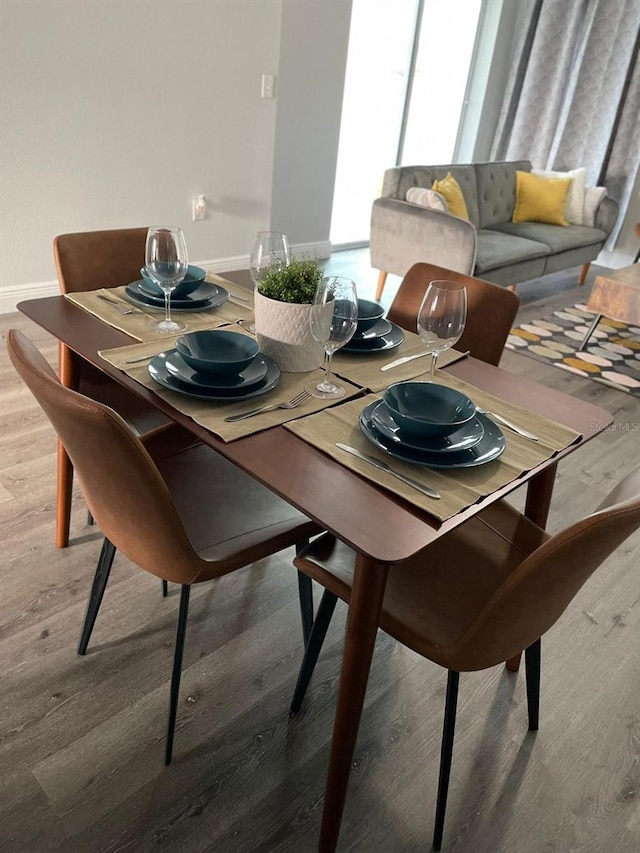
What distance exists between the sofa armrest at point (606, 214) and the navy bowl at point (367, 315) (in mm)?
3935

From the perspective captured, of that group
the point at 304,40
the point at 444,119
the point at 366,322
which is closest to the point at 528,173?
the point at 444,119

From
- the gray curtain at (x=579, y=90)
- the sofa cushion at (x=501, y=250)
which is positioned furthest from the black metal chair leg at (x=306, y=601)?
the gray curtain at (x=579, y=90)

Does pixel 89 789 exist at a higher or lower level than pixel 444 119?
lower

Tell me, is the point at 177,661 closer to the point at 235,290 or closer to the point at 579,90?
the point at 235,290

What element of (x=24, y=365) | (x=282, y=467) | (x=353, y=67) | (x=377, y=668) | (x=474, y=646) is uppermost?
(x=353, y=67)

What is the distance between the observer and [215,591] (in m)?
1.81

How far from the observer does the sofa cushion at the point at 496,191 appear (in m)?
4.55

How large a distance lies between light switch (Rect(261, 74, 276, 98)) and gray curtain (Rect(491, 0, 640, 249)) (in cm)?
260

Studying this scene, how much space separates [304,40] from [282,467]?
3707 millimetres

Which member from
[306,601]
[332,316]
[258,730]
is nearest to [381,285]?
[306,601]

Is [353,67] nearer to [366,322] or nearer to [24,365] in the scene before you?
[366,322]

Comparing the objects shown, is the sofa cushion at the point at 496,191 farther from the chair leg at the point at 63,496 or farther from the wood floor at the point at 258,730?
the chair leg at the point at 63,496

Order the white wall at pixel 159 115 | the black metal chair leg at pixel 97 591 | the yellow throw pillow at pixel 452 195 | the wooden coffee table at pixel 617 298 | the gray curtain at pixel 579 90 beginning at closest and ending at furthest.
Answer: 1. the black metal chair leg at pixel 97 591
2. the white wall at pixel 159 115
3. the wooden coffee table at pixel 617 298
4. the yellow throw pillow at pixel 452 195
5. the gray curtain at pixel 579 90

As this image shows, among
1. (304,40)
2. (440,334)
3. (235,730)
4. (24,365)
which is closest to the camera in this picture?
(24,365)
